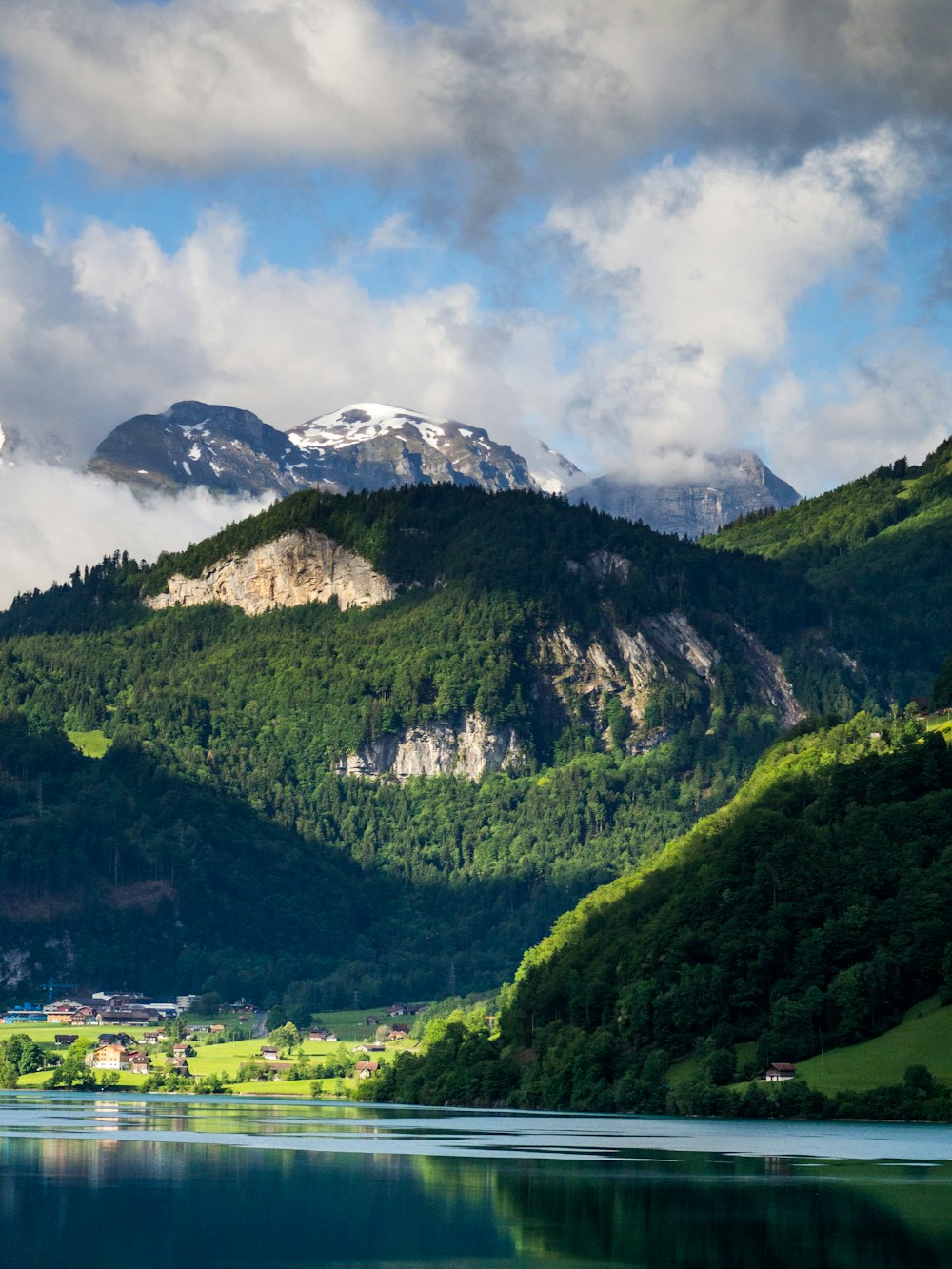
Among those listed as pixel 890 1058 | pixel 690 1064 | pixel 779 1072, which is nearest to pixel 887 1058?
pixel 890 1058

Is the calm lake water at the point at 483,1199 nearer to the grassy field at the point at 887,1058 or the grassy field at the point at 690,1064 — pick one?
the grassy field at the point at 887,1058

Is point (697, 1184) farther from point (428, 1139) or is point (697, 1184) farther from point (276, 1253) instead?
point (428, 1139)

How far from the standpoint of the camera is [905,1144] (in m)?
144

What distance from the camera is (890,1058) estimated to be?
17950 cm

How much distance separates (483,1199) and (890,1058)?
7868 cm

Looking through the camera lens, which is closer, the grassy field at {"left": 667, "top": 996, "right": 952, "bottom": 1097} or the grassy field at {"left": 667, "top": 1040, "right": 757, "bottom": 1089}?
the grassy field at {"left": 667, "top": 996, "right": 952, "bottom": 1097}

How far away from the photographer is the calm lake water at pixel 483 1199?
8881 centimetres

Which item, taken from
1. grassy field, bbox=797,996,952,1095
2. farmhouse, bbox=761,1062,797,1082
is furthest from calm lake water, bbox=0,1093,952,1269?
farmhouse, bbox=761,1062,797,1082

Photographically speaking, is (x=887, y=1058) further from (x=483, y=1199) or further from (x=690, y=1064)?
(x=483, y=1199)

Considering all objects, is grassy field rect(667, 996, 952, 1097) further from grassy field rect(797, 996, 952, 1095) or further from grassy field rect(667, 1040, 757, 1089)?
grassy field rect(667, 1040, 757, 1089)

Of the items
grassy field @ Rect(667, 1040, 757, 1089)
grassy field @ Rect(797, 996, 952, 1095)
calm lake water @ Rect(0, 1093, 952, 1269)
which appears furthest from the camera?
grassy field @ Rect(667, 1040, 757, 1089)

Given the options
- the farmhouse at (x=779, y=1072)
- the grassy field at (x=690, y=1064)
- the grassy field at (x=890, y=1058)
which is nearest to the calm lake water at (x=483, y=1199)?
the grassy field at (x=890, y=1058)

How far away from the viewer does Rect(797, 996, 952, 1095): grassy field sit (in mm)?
175750

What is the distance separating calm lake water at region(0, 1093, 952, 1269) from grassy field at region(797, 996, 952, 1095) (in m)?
17.0
